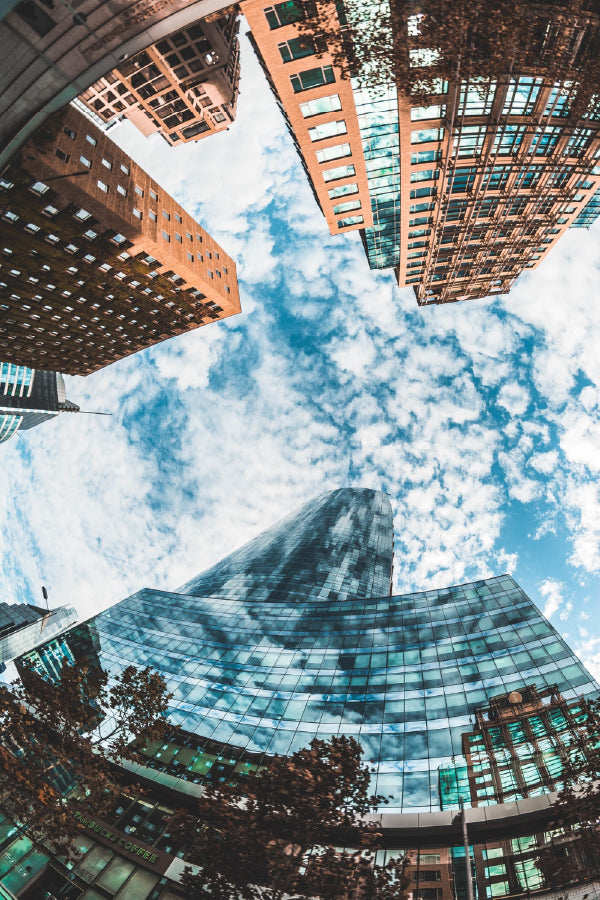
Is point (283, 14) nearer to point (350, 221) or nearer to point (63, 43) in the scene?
point (63, 43)

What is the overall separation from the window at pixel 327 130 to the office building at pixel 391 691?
43.1 m

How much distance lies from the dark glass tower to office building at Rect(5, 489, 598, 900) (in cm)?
11

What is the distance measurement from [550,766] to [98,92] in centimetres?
10436

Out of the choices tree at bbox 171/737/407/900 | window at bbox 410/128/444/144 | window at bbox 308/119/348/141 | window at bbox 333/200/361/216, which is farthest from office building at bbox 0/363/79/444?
tree at bbox 171/737/407/900

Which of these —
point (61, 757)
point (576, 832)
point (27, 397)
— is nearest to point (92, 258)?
point (61, 757)

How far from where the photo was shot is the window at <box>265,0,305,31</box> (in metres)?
24.6

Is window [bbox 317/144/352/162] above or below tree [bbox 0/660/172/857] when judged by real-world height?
above

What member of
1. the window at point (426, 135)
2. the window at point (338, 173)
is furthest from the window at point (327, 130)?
the window at point (426, 135)

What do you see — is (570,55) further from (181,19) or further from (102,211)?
(102,211)

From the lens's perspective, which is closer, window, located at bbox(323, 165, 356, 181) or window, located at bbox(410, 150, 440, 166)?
window, located at bbox(410, 150, 440, 166)

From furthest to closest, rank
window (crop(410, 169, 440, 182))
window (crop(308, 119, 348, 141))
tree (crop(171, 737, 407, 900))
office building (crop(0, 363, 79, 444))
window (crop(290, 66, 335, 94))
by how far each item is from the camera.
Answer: office building (crop(0, 363, 79, 444)), window (crop(410, 169, 440, 182)), window (crop(308, 119, 348, 141)), window (crop(290, 66, 335, 94)), tree (crop(171, 737, 407, 900))

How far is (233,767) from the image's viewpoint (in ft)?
96.1

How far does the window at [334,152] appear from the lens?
108 feet

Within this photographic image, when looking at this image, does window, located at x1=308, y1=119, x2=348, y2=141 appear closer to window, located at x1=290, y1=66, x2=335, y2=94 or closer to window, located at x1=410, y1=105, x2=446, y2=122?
window, located at x1=290, y1=66, x2=335, y2=94
